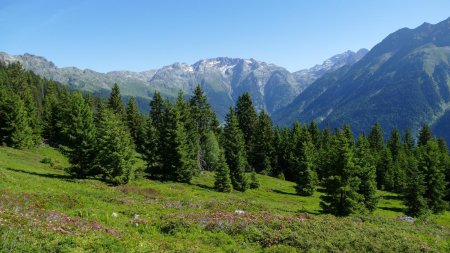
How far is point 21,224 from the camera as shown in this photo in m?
16.1

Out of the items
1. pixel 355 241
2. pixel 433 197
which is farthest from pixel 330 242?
pixel 433 197

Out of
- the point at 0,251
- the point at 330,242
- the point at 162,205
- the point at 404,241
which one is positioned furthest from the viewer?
the point at 162,205

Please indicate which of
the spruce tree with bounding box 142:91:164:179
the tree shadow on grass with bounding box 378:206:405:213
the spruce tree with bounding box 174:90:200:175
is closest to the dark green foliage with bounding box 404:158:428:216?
the tree shadow on grass with bounding box 378:206:405:213

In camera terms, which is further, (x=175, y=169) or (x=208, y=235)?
(x=175, y=169)

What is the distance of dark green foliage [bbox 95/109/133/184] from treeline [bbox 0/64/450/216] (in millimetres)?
123

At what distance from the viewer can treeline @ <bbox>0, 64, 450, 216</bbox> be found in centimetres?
→ 4725

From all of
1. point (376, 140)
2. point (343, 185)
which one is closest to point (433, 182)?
point (343, 185)

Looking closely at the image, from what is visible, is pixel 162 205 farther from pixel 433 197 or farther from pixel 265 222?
pixel 433 197

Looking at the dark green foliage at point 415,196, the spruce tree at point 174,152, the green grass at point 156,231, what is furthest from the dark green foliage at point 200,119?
the green grass at point 156,231

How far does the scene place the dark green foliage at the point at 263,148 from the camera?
96938 mm

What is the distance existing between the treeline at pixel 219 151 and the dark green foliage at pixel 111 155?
12 cm

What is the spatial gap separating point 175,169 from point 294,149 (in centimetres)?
4322

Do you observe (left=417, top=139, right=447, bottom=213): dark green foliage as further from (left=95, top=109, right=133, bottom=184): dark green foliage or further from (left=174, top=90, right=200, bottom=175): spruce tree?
Answer: (left=95, top=109, right=133, bottom=184): dark green foliage

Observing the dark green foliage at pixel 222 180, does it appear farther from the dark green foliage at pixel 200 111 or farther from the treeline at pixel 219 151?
the dark green foliage at pixel 200 111
